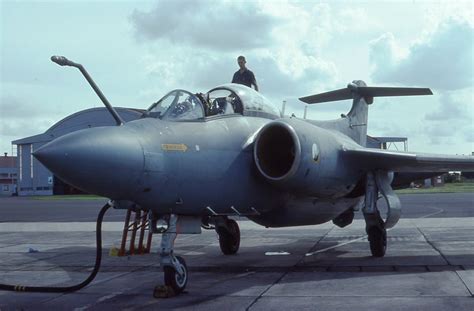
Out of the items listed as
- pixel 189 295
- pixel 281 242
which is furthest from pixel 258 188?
pixel 281 242

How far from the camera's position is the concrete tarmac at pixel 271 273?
764 centimetres

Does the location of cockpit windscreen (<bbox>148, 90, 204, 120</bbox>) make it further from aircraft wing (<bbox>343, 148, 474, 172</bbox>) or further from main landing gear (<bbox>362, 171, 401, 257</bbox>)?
main landing gear (<bbox>362, 171, 401, 257</bbox>)

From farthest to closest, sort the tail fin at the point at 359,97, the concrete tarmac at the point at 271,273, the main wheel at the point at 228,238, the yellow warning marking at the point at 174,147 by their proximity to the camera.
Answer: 1. the tail fin at the point at 359,97
2. the main wheel at the point at 228,238
3. the yellow warning marking at the point at 174,147
4. the concrete tarmac at the point at 271,273

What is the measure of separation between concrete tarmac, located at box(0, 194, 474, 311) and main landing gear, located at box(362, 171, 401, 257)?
31cm

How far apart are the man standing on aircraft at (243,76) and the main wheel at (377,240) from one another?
3.63 metres

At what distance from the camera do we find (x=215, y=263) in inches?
463

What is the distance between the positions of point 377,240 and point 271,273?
2739 millimetres

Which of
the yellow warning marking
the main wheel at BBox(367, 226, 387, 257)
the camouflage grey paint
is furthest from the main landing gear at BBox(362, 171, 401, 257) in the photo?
the yellow warning marking

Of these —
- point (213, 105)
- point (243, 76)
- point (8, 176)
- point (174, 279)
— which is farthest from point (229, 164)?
point (8, 176)

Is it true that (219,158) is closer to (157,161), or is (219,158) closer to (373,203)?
(157,161)

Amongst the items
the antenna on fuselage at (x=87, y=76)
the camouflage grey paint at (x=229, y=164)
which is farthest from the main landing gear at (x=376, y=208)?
the antenna on fuselage at (x=87, y=76)

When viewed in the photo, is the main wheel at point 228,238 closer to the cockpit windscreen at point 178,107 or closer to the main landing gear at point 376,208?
the main landing gear at point 376,208

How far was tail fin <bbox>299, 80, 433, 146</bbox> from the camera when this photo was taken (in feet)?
49.1

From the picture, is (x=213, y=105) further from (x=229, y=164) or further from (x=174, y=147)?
(x=174, y=147)
